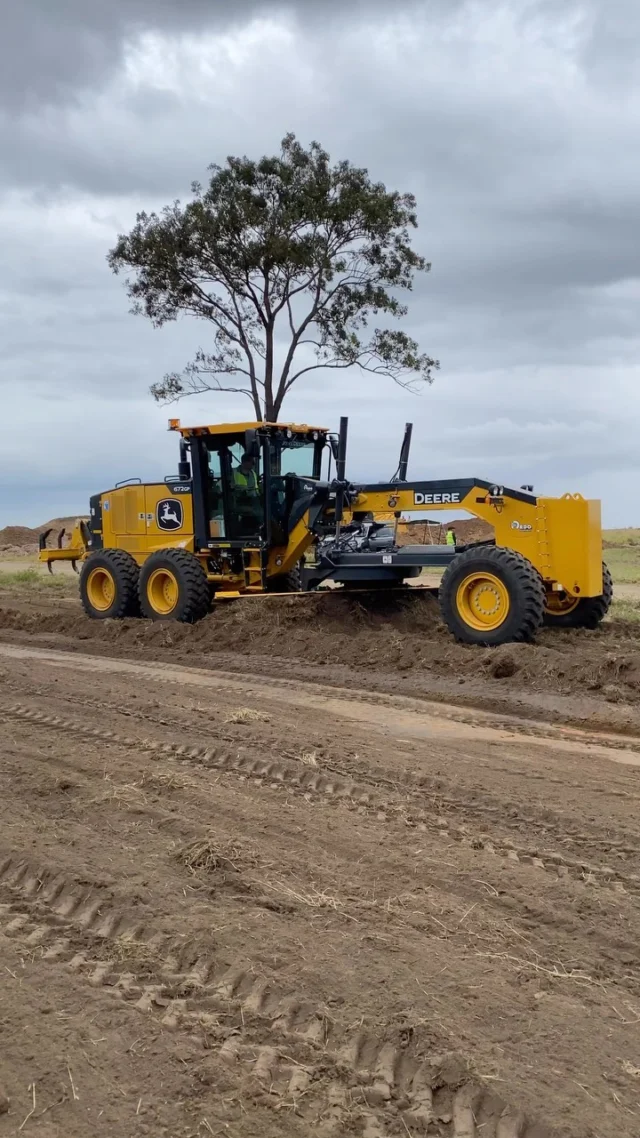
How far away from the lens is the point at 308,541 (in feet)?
43.5

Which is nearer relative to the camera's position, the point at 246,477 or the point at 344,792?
the point at 344,792

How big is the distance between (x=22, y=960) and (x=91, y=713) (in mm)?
4608

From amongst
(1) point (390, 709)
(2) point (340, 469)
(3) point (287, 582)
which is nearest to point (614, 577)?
(3) point (287, 582)

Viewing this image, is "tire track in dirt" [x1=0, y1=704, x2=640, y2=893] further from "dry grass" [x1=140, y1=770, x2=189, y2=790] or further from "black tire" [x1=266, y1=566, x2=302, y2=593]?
"black tire" [x1=266, y1=566, x2=302, y2=593]

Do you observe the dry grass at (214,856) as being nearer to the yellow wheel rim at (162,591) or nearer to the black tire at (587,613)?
the black tire at (587,613)

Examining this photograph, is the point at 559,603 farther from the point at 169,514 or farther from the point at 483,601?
the point at 169,514

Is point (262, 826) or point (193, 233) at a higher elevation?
point (193, 233)

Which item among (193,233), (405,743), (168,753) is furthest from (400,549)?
(193,233)

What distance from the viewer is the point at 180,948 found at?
150 inches

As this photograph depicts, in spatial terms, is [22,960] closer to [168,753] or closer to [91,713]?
[168,753]

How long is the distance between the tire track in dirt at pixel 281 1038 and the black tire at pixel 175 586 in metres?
9.33

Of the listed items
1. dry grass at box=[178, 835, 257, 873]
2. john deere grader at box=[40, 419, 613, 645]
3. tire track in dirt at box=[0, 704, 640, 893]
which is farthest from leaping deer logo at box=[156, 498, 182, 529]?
dry grass at box=[178, 835, 257, 873]

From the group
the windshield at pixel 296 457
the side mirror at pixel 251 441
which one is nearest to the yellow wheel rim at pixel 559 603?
the windshield at pixel 296 457

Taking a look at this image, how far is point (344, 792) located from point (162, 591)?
857 cm
